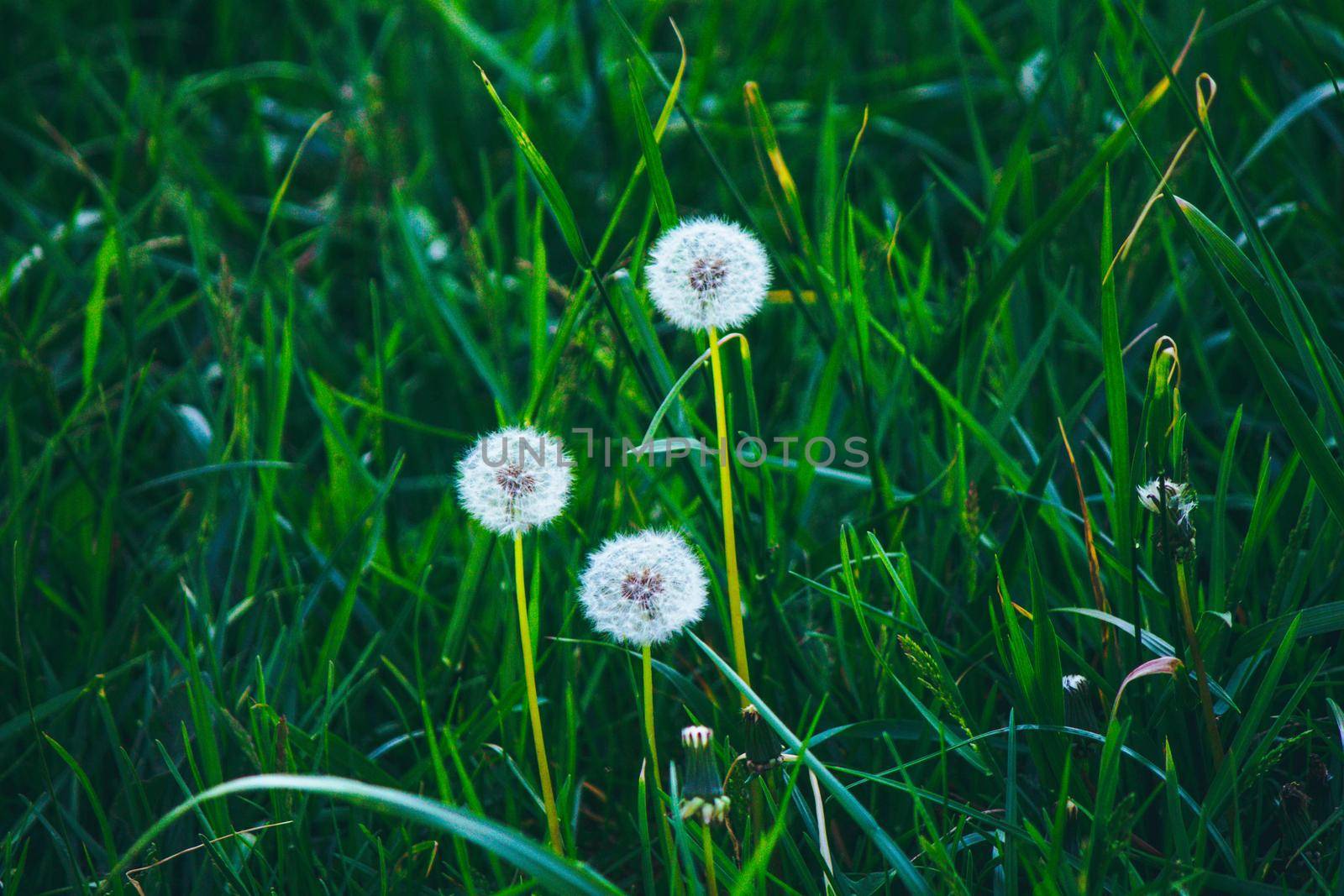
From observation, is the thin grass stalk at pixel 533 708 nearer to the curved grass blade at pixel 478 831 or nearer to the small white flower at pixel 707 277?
the curved grass blade at pixel 478 831

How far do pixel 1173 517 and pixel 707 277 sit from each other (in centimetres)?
52

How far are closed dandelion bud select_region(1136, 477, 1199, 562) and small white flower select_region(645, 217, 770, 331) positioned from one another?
44 cm

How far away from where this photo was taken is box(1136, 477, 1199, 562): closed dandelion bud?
100 cm

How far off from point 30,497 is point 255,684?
2.23 ft

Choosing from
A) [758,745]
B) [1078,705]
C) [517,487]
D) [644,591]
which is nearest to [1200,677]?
[1078,705]

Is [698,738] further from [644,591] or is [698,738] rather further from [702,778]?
[644,591]

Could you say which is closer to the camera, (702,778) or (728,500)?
(702,778)

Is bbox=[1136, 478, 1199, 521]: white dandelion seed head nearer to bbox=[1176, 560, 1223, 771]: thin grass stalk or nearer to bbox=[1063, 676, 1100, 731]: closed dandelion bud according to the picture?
bbox=[1176, 560, 1223, 771]: thin grass stalk

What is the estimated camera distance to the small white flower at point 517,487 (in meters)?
1.01

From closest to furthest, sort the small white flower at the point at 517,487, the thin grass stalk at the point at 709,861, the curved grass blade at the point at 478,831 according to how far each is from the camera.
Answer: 1. the curved grass blade at the point at 478,831
2. the thin grass stalk at the point at 709,861
3. the small white flower at the point at 517,487

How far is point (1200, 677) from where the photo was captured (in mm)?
1035

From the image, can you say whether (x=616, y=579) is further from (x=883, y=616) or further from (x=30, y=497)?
(x=30, y=497)

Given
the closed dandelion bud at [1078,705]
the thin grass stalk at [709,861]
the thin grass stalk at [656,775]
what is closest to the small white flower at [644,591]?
the thin grass stalk at [656,775]

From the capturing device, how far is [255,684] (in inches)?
52.7
